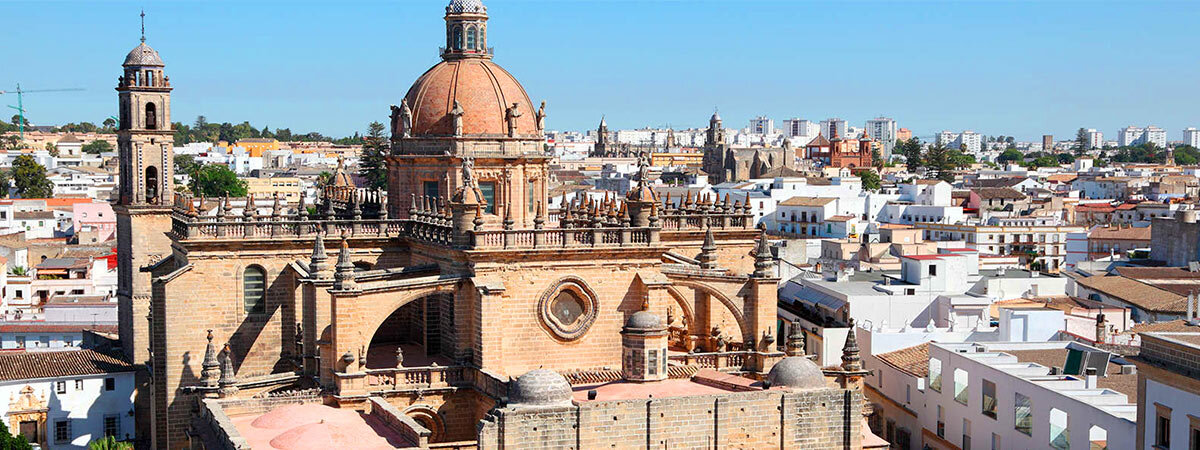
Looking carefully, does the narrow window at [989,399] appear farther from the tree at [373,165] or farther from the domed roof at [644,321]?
the tree at [373,165]

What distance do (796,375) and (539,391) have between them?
18.3 ft

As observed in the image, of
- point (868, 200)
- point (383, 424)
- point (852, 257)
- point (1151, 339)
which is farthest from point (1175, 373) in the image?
point (868, 200)

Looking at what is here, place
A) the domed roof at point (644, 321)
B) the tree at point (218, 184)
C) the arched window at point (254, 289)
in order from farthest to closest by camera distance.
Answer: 1. the tree at point (218, 184)
2. the arched window at point (254, 289)
3. the domed roof at point (644, 321)

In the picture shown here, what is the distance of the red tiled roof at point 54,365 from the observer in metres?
41.2

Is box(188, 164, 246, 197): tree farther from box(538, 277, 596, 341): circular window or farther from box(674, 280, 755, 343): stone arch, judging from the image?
box(538, 277, 596, 341): circular window

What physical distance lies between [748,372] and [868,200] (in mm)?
64760

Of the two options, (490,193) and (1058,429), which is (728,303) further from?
(1058,429)

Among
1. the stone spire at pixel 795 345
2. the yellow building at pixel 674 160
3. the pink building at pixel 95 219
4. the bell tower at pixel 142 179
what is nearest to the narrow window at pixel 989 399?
the stone spire at pixel 795 345

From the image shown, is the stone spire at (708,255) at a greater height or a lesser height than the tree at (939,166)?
→ lesser

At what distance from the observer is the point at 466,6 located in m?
38.0

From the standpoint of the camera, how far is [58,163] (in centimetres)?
15100

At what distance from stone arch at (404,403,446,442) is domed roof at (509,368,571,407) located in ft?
12.6

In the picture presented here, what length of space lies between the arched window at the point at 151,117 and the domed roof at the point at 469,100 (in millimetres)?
9473

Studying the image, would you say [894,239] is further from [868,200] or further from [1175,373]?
[1175,373]
